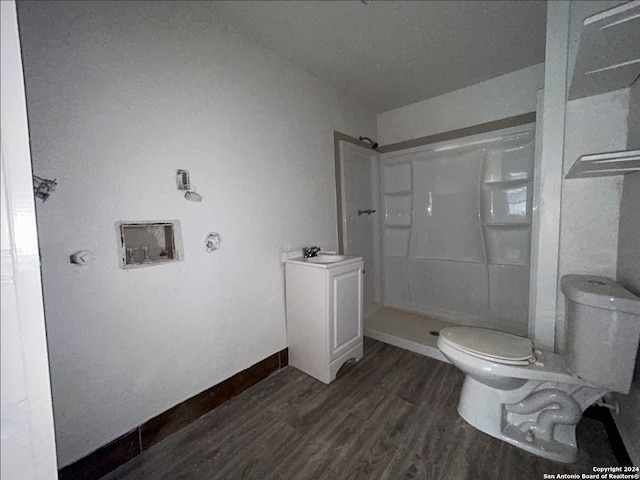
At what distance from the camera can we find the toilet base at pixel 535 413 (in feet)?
3.69

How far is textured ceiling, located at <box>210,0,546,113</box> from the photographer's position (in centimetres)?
134

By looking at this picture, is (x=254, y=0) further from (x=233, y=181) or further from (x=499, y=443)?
(x=499, y=443)

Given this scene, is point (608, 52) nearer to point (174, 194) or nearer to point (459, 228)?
point (459, 228)

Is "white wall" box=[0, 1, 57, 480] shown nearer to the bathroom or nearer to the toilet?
the bathroom

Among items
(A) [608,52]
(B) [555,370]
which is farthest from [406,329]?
(A) [608,52]

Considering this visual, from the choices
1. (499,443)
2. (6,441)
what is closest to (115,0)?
(6,441)

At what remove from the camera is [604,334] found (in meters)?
0.96

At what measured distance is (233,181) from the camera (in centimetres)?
150

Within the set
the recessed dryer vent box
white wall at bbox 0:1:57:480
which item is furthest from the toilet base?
the recessed dryer vent box

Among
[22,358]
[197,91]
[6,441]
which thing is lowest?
[6,441]

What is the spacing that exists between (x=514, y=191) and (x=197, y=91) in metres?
2.53

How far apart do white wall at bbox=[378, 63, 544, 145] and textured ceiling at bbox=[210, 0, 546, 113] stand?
90 mm

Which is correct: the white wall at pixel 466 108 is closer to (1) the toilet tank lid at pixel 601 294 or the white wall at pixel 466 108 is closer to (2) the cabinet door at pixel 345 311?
(1) the toilet tank lid at pixel 601 294

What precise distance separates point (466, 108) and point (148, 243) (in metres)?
2.73
